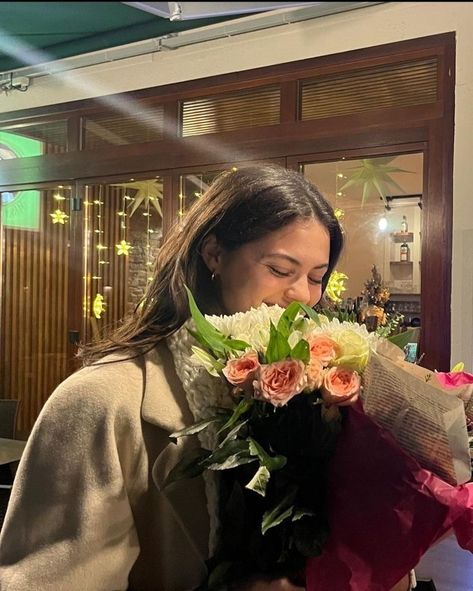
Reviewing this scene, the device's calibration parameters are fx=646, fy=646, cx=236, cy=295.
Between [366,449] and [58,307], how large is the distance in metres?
4.49

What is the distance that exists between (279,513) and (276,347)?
21 cm

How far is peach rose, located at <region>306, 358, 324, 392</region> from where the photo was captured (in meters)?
0.83

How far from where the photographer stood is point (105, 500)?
92cm

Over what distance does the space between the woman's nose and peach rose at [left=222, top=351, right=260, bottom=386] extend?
0.26 metres

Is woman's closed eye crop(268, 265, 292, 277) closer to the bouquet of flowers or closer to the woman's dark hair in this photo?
the woman's dark hair

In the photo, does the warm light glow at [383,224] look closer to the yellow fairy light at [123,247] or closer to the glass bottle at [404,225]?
the glass bottle at [404,225]

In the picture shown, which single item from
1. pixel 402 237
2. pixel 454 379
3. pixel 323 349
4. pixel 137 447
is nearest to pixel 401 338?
pixel 454 379

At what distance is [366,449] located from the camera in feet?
2.63

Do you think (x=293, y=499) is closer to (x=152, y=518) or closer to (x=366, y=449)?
(x=366, y=449)

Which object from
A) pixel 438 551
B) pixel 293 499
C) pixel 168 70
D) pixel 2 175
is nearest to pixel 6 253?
pixel 2 175

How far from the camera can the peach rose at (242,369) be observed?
2.75 ft

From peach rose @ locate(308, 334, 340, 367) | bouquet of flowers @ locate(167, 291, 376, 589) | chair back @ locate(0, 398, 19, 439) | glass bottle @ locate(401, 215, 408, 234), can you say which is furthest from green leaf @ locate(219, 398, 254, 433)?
chair back @ locate(0, 398, 19, 439)

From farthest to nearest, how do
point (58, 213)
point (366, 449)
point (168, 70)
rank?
1. point (58, 213)
2. point (168, 70)
3. point (366, 449)

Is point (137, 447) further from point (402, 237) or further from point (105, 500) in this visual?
point (402, 237)
